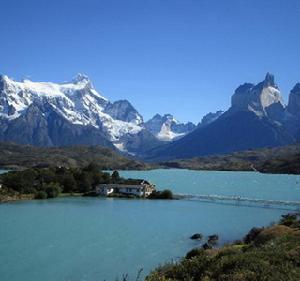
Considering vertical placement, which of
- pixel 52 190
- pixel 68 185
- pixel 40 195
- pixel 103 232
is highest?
pixel 68 185

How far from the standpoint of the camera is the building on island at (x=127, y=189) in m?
117

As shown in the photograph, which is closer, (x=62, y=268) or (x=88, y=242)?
(x=62, y=268)

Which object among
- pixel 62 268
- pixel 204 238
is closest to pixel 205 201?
pixel 204 238

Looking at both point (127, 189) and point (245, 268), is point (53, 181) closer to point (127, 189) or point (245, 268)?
point (127, 189)

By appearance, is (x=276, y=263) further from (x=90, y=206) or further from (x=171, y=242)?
(x=90, y=206)

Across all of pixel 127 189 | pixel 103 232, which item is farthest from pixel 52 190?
pixel 103 232

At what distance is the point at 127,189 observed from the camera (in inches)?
4744

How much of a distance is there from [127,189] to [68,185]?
13611mm

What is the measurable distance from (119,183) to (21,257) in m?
80.1

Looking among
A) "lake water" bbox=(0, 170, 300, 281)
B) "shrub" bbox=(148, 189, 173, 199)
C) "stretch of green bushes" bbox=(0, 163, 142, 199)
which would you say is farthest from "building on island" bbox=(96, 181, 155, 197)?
"lake water" bbox=(0, 170, 300, 281)

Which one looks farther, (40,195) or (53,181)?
(53,181)

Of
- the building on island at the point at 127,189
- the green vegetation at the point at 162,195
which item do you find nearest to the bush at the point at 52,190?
the building on island at the point at 127,189

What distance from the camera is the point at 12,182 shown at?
113438 millimetres

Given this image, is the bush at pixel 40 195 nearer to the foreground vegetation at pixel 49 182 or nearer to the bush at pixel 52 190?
the foreground vegetation at pixel 49 182
